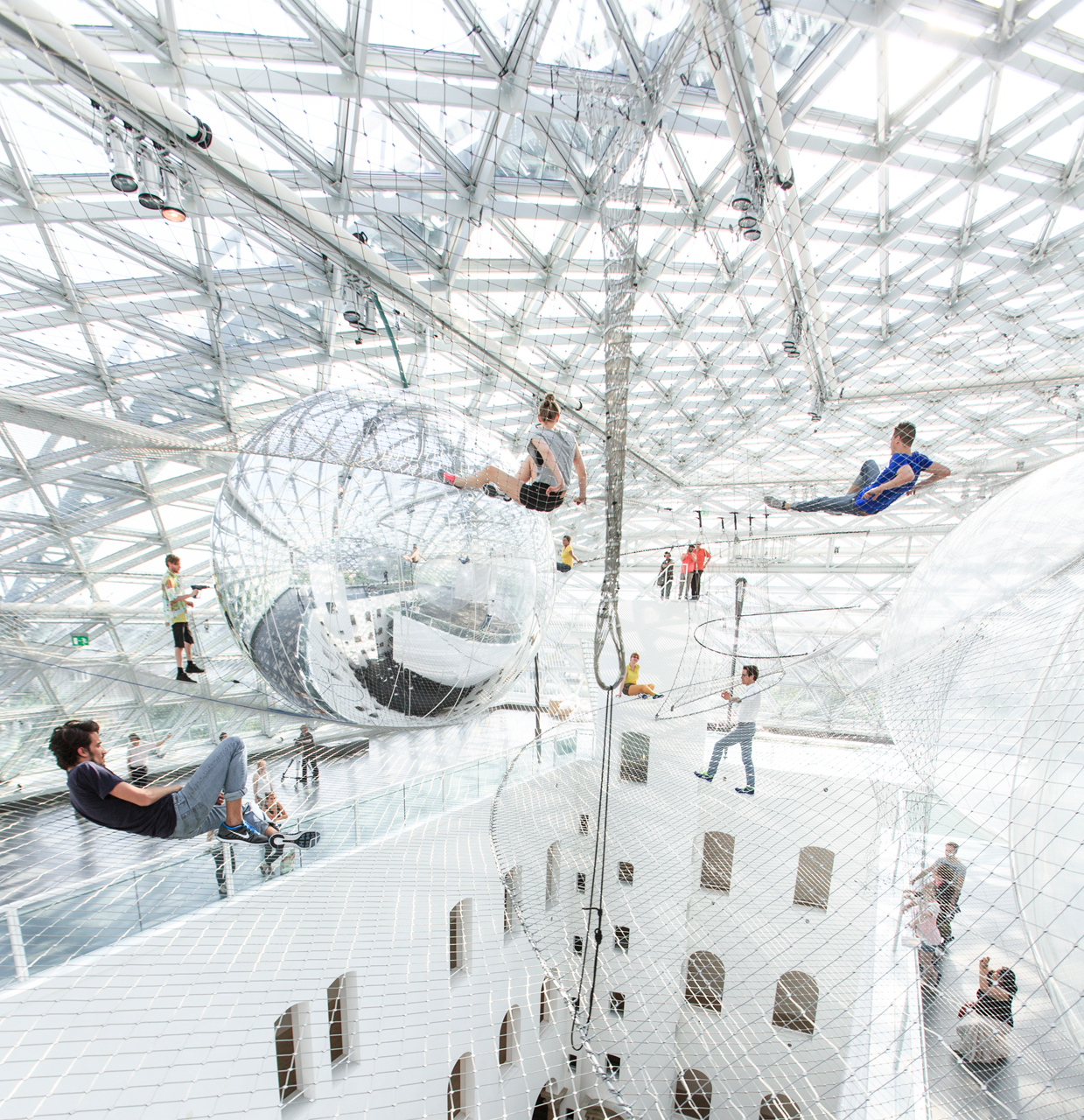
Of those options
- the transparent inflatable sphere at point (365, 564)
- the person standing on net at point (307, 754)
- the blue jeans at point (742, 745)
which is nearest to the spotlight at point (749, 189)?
the transparent inflatable sphere at point (365, 564)

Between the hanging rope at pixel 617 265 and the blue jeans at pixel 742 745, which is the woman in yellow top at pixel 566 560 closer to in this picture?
the hanging rope at pixel 617 265

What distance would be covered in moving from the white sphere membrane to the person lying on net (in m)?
1.88

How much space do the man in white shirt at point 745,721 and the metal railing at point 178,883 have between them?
136cm

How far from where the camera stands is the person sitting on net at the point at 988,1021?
1.67 metres

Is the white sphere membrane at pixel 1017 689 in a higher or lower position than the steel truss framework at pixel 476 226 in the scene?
lower

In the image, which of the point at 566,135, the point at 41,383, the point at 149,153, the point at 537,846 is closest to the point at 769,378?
the point at 566,135

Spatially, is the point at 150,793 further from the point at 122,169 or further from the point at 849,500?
the point at 849,500

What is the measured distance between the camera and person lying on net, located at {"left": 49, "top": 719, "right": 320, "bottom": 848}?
155cm

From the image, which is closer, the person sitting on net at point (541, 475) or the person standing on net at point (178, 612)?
the person sitting on net at point (541, 475)

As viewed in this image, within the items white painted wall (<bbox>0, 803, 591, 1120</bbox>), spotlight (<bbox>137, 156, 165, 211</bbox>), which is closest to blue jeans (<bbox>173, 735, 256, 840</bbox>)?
white painted wall (<bbox>0, 803, 591, 1120</bbox>)

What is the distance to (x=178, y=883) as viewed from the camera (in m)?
2.79

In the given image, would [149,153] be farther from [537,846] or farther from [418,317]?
[537,846]

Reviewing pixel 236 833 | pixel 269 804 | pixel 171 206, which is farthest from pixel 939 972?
pixel 171 206

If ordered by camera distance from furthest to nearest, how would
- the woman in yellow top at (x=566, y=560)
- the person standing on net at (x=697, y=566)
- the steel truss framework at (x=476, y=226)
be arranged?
the person standing on net at (x=697, y=566), the woman in yellow top at (x=566, y=560), the steel truss framework at (x=476, y=226)
